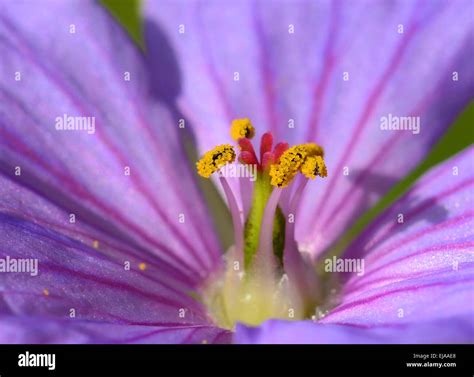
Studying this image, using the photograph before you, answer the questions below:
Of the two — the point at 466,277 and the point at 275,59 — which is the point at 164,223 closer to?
the point at 275,59

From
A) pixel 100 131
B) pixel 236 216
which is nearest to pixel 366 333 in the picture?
pixel 236 216

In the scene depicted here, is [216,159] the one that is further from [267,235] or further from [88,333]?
[88,333]

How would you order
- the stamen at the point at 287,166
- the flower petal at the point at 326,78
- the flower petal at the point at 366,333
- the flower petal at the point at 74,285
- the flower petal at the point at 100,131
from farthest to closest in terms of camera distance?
the flower petal at the point at 326,78
the flower petal at the point at 100,131
the stamen at the point at 287,166
the flower petal at the point at 74,285
the flower petal at the point at 366,333

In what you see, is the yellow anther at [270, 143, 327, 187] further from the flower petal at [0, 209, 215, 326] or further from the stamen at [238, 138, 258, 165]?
the flower petal at [0, 209, 215, 326]

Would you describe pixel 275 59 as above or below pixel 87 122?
above

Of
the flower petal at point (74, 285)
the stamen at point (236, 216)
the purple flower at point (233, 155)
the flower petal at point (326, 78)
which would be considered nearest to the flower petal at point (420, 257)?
the purple flower at point (233, 155)

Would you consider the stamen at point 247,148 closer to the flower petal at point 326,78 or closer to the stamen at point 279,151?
the stamen at point 279,151

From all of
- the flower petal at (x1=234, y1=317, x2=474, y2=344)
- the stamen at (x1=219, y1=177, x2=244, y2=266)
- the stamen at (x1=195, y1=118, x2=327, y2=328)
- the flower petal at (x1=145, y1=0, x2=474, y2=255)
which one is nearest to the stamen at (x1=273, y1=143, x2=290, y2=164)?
the stamen at (x1=195, y1=118, x2=327, y2=328)
